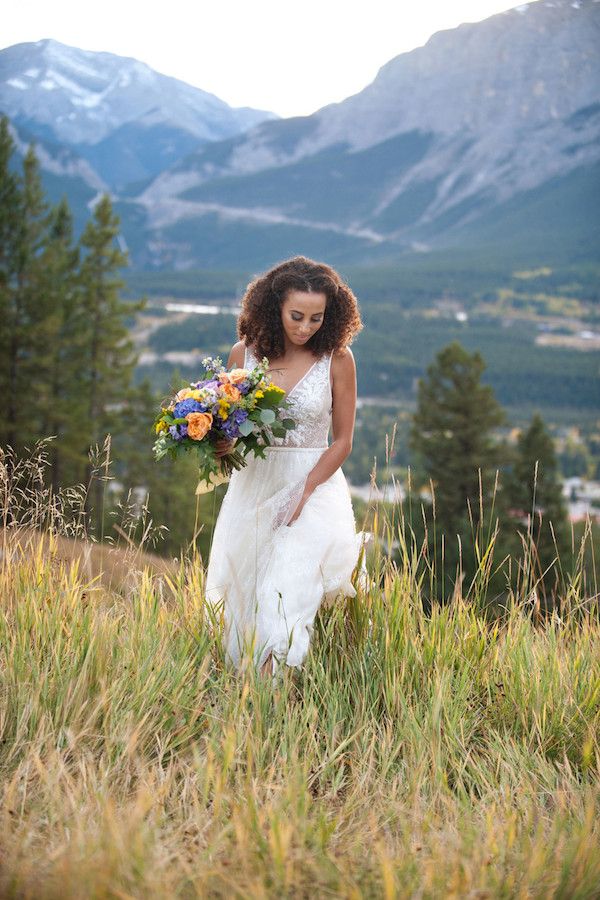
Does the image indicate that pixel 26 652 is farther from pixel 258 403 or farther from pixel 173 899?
pixel 173 899

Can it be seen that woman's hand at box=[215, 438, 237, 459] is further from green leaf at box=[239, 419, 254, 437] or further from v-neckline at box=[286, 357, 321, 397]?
v-neckline at box=[286, 357, 321, 397]

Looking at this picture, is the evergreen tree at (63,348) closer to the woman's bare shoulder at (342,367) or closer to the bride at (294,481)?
the bride at (294,481)

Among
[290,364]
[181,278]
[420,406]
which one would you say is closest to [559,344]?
[181,278]

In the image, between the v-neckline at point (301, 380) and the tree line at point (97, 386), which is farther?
the tree line at point (97, 386)

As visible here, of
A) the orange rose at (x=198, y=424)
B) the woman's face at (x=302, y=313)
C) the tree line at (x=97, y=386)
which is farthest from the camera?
the tree line at (x=97, y=386)

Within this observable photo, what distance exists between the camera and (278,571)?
4012mm

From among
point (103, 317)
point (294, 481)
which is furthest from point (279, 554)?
point (103, 317)

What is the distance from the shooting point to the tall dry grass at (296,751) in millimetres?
2438

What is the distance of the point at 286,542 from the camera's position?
4078 millimetres

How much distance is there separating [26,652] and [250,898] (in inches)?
63.2

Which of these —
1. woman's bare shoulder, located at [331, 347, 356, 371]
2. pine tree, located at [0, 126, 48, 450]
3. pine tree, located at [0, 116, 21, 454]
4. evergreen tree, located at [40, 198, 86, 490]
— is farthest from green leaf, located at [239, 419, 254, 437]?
pine tree, located at [0, 126, 48, 450]

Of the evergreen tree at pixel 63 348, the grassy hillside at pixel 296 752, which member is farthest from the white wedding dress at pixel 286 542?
the evergreen tree at pixel 63 348

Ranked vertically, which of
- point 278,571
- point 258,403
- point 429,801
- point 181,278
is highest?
point 181,278

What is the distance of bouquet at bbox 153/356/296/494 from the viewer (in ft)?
12.6
